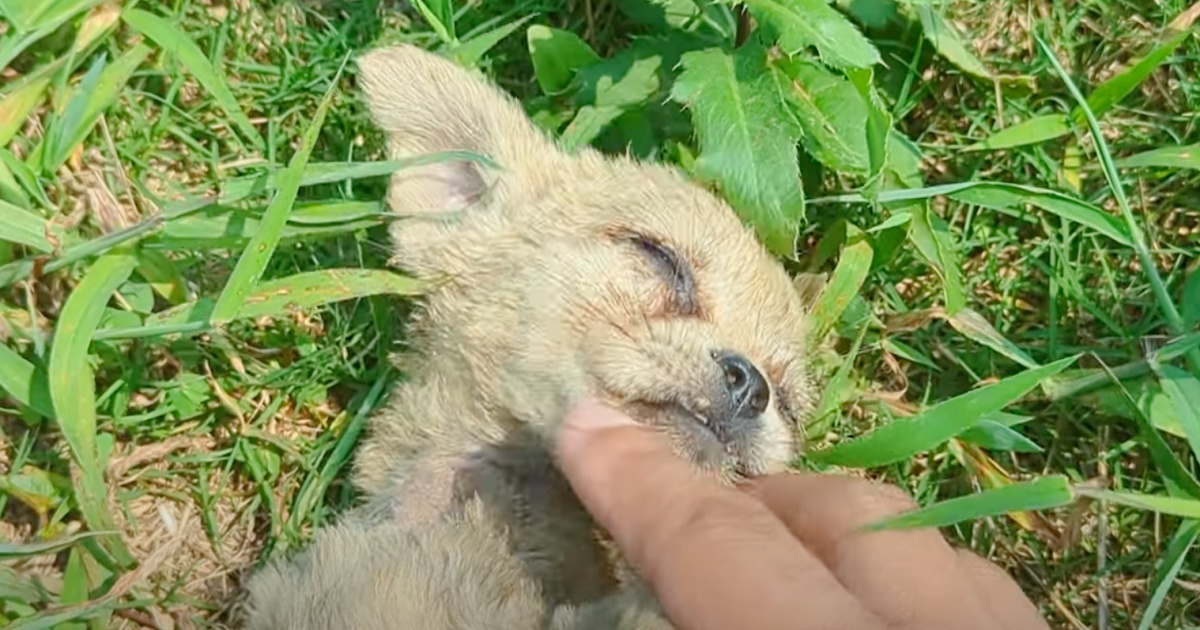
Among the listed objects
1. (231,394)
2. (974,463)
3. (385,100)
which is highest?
(385,100)

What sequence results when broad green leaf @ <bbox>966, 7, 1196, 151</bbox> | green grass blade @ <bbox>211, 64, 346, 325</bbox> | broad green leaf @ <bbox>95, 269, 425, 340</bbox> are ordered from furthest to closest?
1. broad green leaf @ <bbox>966, 7, 1196, 151</bbox>
2. broad green leaf @ <bbox>95, 269, 425, 340</bbox>
3. green grass blade @ <bbox>211, 64, 346, 325</bbox>

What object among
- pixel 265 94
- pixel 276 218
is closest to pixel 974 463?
pixel 276 218

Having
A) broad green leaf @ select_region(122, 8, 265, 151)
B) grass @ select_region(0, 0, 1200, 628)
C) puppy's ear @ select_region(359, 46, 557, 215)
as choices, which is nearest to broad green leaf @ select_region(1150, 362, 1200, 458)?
grass @ select_region(0, 0, 1200, 628)

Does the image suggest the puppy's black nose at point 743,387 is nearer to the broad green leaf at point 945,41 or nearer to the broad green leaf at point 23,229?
the broad green leaf at point 945,41

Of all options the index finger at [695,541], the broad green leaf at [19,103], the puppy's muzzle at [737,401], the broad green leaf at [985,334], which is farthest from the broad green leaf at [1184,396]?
the broad green leaf at [19,103]

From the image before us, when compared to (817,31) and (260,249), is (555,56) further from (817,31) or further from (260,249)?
(260,249)

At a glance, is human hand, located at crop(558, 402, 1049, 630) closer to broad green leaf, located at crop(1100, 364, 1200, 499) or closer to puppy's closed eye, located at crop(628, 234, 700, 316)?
puppy's closed eye, located at crop(628, 234, 700, 316)

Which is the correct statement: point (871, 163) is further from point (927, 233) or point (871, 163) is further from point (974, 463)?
point (974, 463)
